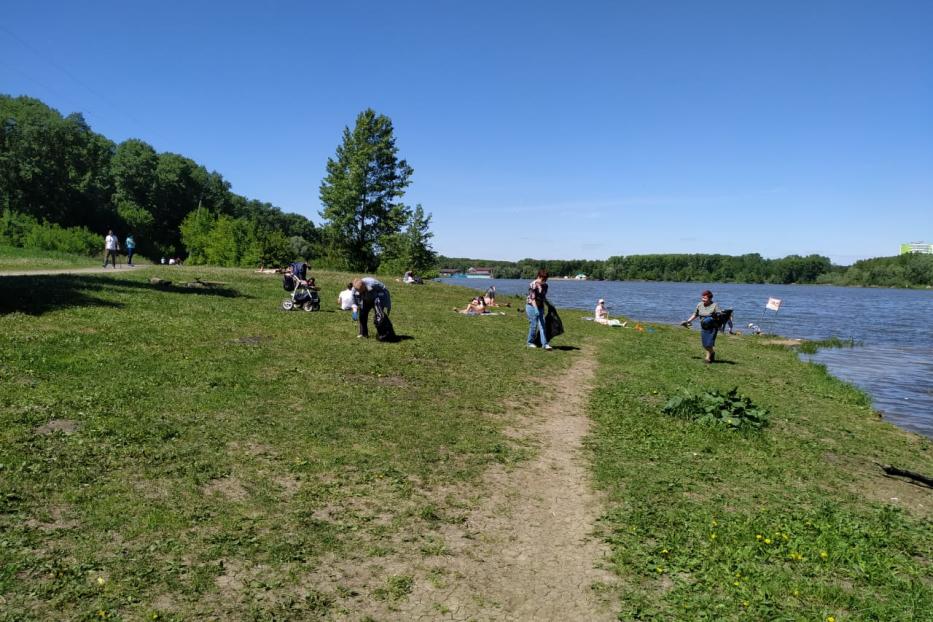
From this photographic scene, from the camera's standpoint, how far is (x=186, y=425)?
8.32 meters

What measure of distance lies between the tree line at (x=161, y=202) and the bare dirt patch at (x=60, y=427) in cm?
4502

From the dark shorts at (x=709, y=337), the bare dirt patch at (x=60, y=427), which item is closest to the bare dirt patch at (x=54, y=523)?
the bare dirt patch at (x=60, y=427)

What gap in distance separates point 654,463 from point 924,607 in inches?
152

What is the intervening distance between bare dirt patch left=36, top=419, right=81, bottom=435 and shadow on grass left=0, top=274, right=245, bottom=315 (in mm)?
8612

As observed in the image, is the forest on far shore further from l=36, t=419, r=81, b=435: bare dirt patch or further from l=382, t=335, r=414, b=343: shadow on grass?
l=36, t=419, r=81, b=435: bare dirt patch

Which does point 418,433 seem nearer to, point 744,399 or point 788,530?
point 788,530

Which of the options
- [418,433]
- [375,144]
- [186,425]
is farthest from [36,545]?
[375,144]

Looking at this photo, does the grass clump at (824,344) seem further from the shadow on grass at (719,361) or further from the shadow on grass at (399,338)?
the shadow on grass at (399,338)

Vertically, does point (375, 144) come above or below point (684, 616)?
above

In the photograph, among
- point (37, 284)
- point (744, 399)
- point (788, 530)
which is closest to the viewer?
point (788, 530)

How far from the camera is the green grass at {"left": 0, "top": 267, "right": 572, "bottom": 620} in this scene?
189 inches

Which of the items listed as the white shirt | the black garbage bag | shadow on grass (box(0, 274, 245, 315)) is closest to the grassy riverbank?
shadow on grass (box(0, 274, 245, 315))

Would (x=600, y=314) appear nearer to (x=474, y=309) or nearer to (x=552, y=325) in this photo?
(x=474, y=309)

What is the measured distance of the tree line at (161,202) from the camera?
186 feet
